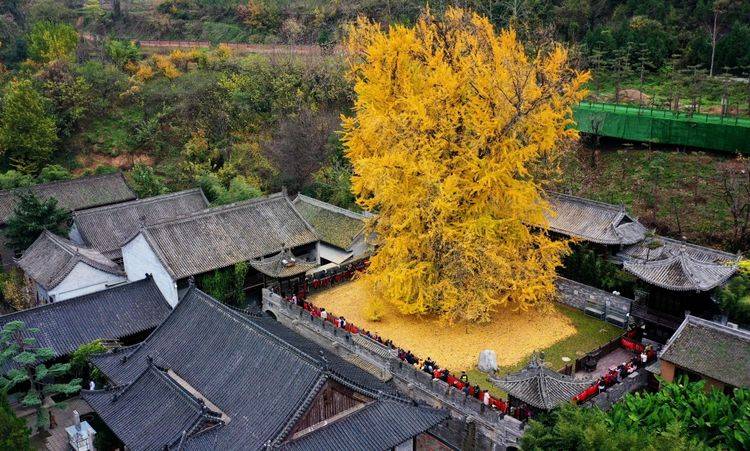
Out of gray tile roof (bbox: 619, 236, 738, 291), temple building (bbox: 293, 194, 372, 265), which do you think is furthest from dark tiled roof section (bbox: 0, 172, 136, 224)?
gray tile roof (bbox: 619, 236, 738, 291)

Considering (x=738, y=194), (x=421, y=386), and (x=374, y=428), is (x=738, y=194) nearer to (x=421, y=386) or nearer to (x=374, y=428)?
(x=421, y=386)

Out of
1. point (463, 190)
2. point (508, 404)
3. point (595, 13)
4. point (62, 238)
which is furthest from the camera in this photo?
point (595, 13)

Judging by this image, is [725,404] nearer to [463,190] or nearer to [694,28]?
[463,190]

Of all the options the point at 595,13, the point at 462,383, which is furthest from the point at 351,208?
the point at 595,13

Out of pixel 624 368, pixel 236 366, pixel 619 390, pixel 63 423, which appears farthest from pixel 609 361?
pixel 63 423

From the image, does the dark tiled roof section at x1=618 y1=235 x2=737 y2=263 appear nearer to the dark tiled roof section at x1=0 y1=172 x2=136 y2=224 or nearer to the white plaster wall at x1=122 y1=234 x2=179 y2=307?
the white plaster wall at x1=122 y1=234 x2=179 y2=307

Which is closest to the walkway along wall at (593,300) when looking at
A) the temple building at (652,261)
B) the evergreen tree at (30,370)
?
the temple building at (652,261)

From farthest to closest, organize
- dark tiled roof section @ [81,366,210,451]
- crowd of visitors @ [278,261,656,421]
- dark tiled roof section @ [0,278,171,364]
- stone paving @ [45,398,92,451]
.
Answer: dark tiled roof section @ [0,278,171,364], stone paving @ [45,398,92,451], crowd of visitors @ [278,261,656,421], dark tiled roof section @ [81,366,210,451]
